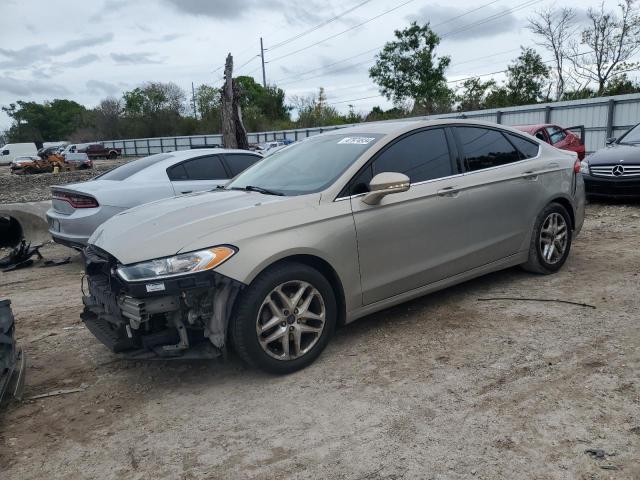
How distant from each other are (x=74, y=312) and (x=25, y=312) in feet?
1.82

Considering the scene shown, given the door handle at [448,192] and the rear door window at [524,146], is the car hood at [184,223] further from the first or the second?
the rear door window at [524,146]

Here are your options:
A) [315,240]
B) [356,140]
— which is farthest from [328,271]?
[356,140]

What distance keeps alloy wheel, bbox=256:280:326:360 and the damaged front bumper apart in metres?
0.24

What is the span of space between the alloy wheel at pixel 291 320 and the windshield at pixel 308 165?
2.54 ft

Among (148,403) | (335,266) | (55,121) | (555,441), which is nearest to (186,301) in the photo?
(148,403)

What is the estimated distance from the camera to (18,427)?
320 centimetres

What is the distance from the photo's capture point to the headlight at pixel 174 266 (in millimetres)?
3252

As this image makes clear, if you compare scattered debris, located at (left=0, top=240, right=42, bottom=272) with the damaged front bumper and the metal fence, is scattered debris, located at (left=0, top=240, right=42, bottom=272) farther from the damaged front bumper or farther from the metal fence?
the metal fence

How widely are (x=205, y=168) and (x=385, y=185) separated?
14.6 feet

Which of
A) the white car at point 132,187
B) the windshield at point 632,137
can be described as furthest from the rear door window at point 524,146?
the windshield at point 632,137

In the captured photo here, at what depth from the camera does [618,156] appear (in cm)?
920

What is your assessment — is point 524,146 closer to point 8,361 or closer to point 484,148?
point 484,148

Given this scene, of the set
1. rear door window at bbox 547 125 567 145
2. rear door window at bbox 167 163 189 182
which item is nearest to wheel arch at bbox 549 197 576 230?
rear door window at bbox 167 163 189 182

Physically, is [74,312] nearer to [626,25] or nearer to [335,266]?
[335,266]
